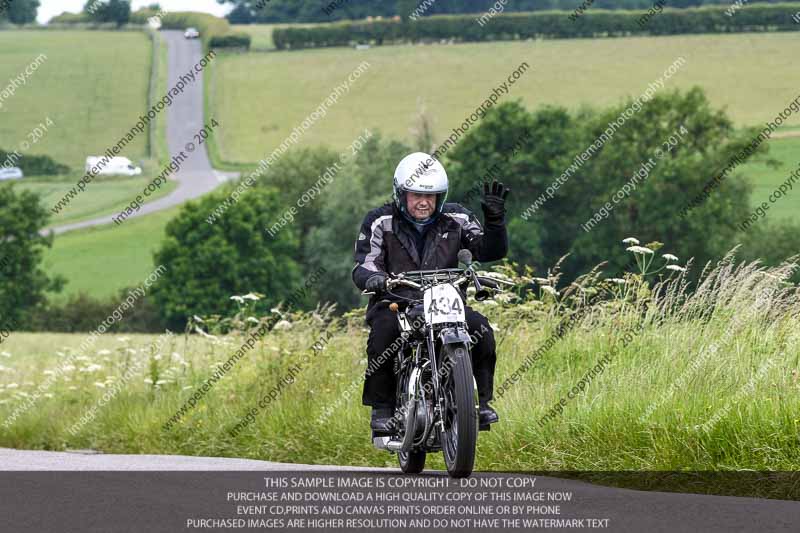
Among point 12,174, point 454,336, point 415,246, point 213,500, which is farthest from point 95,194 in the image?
point 213,500

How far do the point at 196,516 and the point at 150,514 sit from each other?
0.27m

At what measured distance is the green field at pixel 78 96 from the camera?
3740 inches

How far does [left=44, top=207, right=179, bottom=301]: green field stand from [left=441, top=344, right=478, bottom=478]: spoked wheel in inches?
2918

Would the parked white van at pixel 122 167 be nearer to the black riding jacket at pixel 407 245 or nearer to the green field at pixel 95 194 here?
the green field at pixel 95 194

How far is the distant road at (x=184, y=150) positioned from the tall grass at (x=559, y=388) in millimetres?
74600

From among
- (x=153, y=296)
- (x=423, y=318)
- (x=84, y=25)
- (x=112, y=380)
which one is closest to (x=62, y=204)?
(x=153, y=296)

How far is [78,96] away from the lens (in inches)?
3930

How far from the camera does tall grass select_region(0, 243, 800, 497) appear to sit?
9203 millimetres

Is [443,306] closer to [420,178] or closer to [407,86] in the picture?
[420,178]

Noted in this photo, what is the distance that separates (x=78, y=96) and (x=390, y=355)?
94.5 meters

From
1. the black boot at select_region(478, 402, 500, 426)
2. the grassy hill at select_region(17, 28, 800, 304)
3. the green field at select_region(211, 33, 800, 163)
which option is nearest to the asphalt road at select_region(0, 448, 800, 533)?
the black boot at select_region(478, 402, 500, 426)

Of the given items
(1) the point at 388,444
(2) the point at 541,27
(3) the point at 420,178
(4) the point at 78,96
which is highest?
(3) the point at 420,178

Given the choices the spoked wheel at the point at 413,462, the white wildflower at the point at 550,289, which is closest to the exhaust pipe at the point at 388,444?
the spoked wheel at the point at 413,462

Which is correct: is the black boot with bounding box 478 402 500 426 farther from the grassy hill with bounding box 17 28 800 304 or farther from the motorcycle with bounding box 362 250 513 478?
A: the grassy hill with bounding box 17 28 800 304
